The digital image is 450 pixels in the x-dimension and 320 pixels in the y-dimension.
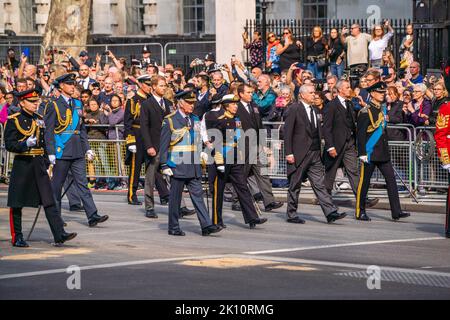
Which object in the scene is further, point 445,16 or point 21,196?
point 445,16

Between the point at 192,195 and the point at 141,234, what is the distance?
0.85 metres

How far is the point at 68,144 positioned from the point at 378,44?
10201mm

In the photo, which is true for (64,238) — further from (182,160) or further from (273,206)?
(273,206)

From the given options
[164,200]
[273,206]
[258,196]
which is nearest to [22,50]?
[164,200]

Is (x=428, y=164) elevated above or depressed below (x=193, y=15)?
below

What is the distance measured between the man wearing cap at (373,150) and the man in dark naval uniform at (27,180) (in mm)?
4847

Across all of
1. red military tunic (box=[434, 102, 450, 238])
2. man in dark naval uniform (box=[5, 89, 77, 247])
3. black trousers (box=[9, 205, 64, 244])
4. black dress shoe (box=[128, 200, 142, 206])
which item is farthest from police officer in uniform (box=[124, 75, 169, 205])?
red military tunic (box=[434, 102, 450, 238])

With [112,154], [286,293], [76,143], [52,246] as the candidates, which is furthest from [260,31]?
[286,293]

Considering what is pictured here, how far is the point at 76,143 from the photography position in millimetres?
18266

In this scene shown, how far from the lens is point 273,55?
92.0ft

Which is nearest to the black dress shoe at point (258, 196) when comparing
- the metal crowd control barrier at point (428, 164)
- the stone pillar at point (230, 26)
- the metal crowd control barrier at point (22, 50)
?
the metal crowd control barrier at point (428, 164)

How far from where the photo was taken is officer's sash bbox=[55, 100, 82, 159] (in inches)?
715

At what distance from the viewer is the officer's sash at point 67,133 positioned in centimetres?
1816

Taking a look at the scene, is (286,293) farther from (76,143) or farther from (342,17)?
(342,17)
